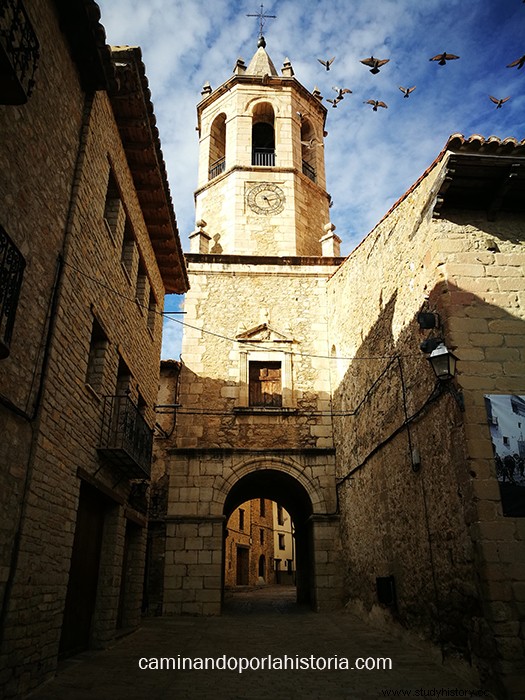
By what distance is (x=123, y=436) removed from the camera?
7.41 m

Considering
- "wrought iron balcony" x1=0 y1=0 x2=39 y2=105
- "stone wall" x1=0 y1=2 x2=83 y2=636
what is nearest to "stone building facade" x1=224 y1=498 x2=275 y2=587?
"stone wall" x1=0 y1=2 x2=83 y2=636

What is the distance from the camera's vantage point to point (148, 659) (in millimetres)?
6586

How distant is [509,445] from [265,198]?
12.6 m

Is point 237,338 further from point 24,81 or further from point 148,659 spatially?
point 24,81

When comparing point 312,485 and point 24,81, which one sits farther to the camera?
point 312,485

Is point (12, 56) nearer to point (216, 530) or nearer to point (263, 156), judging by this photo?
point (216, 530)

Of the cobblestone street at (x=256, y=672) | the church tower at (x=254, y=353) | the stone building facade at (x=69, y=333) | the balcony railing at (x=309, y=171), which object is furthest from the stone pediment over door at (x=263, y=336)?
the cobblestone street at (x=256, y=672)

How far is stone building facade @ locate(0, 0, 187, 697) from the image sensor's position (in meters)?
4.68

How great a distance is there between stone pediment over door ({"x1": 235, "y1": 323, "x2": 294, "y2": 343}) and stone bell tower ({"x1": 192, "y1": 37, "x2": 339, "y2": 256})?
2.75m

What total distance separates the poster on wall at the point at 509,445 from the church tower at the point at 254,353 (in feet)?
24.0

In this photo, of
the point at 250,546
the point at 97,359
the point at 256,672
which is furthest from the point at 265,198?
the point at 250,546

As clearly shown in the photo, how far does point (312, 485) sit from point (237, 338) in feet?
14.2

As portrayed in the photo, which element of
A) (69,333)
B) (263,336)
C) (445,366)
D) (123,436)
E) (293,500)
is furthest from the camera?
(293,500)

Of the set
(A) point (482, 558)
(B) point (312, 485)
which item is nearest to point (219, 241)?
(B) point (312, 485)
